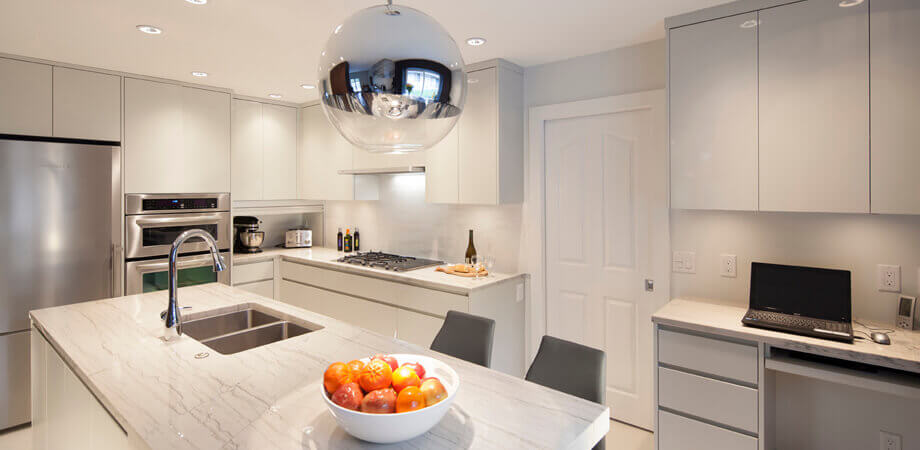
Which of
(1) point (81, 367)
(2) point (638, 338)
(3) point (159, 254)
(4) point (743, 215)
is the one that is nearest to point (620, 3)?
(4) point (743, 215)

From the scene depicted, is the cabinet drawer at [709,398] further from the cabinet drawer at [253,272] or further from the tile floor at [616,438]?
the cabinet drawer at [253,272]

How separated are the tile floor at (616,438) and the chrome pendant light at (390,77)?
7.82 ft

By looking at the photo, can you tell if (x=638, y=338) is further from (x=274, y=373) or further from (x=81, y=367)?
(x=81, y=367)

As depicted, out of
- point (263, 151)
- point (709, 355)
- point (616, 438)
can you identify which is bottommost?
point (616, 438)

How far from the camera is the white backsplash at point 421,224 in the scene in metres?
3.45

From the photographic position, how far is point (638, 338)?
9.44 feet

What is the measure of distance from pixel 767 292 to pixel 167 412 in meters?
2.51

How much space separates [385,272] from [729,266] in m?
2.22

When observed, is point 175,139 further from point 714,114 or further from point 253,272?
point 714,114

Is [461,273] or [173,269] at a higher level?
[173,269]

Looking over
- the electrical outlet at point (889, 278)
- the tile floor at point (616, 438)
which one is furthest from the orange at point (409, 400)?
the electrical outlet at point (889, 278)

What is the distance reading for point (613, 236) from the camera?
2.96 meters

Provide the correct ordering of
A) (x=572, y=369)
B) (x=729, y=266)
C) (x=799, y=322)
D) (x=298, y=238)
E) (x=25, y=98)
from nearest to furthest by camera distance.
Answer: (x=572, y=369)
(x=799, y=322)
(x=729, y=266)
(x=25, y=98)
(x=298, y=238)

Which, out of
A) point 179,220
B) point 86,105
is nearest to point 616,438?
point 179,220
